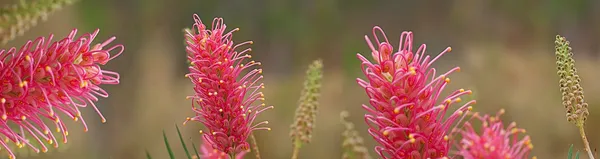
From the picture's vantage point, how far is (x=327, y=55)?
121cm

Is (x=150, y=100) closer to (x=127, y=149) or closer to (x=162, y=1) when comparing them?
(x=127, y=149)

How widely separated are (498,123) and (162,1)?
1.06 meters

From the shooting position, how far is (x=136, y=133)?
129cm

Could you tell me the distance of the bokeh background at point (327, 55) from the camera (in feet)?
3.44

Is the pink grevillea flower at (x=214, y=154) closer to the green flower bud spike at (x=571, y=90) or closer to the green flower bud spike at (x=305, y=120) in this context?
the green flower bud spike at (x=305, y=120)

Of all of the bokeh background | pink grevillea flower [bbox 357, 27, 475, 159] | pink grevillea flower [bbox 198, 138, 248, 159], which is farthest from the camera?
the bokeh background

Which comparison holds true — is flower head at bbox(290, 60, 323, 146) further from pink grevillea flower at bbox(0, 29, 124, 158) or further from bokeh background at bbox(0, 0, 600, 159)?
bokeh background at bbox(0, 0, 600, 159)

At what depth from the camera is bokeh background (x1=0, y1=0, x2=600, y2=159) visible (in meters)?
1.05

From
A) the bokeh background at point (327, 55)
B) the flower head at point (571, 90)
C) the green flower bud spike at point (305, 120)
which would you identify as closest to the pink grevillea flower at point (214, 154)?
the green flower bud spike at point (305, 120)

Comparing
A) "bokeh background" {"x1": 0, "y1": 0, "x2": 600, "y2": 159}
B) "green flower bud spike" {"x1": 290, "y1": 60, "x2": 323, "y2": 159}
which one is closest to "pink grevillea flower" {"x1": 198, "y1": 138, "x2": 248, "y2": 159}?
"green flower bud spike" {"x1": 290, "y1": 60, "x2": 323, "y2": 159}

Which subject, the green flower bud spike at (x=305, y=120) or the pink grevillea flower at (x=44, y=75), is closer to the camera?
the pink grevillea flower at (x=44, y=75)

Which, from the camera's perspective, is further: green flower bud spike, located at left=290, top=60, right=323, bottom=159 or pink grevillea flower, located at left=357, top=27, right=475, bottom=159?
green flower bud spike, located at left=290, top=60, right=323, bottom=159

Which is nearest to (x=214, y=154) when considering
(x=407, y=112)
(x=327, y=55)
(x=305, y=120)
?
(x=305, y=120)

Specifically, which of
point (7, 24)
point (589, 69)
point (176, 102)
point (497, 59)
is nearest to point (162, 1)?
point (176, 102)
